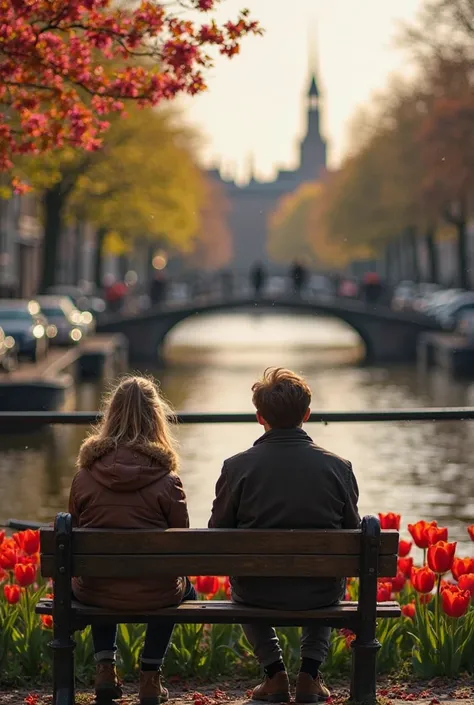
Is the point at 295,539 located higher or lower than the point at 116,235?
lower

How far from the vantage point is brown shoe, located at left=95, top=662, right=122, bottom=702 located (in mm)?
5906

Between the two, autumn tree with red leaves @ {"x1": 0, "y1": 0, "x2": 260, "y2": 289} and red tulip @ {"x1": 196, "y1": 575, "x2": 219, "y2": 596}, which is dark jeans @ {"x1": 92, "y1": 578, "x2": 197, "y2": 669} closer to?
red tulip @ {"x1": 196, "y1": 575, "x2": 219, "y2": 596}

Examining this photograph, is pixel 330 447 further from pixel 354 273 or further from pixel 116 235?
pixel 354 273

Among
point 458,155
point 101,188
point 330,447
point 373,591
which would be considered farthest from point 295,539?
point 101,188

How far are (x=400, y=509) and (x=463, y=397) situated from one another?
632 inches

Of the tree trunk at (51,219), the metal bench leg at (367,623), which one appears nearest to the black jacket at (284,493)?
the metal bench leg at (367,623)

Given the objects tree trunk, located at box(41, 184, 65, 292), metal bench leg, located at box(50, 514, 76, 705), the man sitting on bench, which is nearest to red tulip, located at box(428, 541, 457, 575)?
the man sitting on bench

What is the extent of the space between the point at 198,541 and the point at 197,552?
0.13 feet

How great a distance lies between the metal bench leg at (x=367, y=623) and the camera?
5578 millimetres

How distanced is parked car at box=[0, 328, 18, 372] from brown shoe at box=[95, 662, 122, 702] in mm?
23931

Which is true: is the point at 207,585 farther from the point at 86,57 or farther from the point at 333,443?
the point at 333,443

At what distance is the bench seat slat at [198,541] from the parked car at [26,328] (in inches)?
1126

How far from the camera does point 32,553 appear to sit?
22.0ft

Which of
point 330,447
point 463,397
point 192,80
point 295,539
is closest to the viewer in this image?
point 295,539
